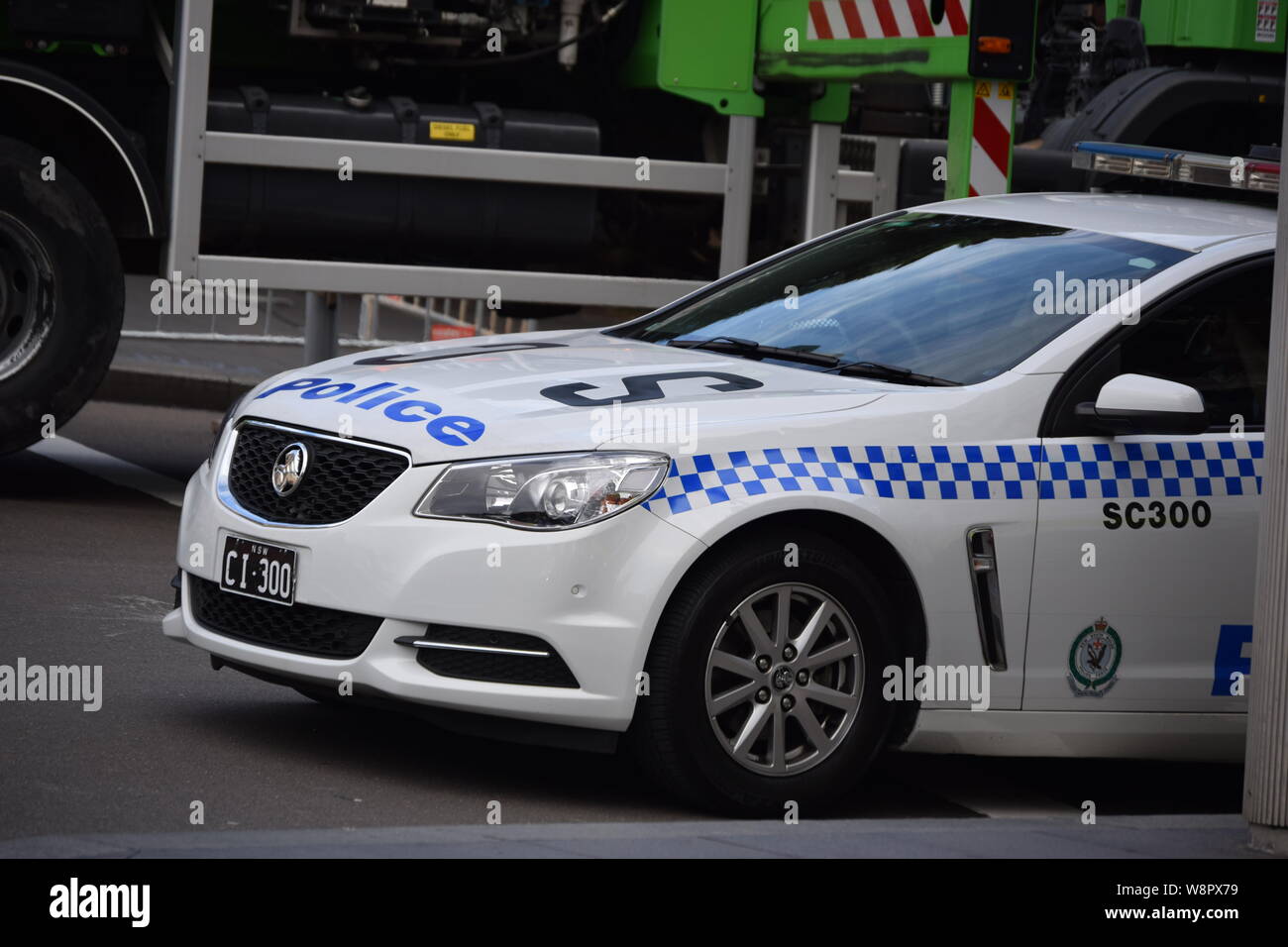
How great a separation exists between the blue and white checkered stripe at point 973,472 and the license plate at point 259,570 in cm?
93

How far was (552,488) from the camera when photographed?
5148mm

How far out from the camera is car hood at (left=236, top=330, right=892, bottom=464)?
5.23 m

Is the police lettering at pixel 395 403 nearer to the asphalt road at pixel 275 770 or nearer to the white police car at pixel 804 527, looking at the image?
the white police car at pixel 804 527

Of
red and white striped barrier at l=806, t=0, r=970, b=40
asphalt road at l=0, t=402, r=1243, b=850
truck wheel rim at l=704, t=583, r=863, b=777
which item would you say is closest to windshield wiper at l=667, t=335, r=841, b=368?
truck wheel rim at l=704, t=583, r=863, b=777

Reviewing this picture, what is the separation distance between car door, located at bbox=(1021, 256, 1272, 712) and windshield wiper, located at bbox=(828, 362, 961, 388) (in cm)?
32

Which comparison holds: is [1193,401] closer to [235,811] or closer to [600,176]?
[235,811]

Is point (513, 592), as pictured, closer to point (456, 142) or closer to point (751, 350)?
point (751, 350)

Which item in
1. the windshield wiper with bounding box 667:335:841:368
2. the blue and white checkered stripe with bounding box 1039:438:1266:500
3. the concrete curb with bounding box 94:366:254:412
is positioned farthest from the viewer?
the concrete curb with bounding box 94:366:254:412

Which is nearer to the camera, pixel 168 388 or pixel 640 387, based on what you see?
pixel 640 387

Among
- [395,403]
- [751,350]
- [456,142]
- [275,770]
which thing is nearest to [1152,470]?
[751,350]

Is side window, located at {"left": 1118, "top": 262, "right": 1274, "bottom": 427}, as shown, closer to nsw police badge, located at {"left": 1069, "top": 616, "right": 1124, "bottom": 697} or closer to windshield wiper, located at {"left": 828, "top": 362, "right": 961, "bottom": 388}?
windshield wiper, located at {"left": 828, "top": 362, "right": 961, "bottom": 388}

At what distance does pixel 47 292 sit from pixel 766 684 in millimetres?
4999

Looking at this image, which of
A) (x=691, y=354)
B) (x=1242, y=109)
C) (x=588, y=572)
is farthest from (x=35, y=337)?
(x=1242, y=109)

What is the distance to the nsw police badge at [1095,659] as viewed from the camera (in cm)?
561
